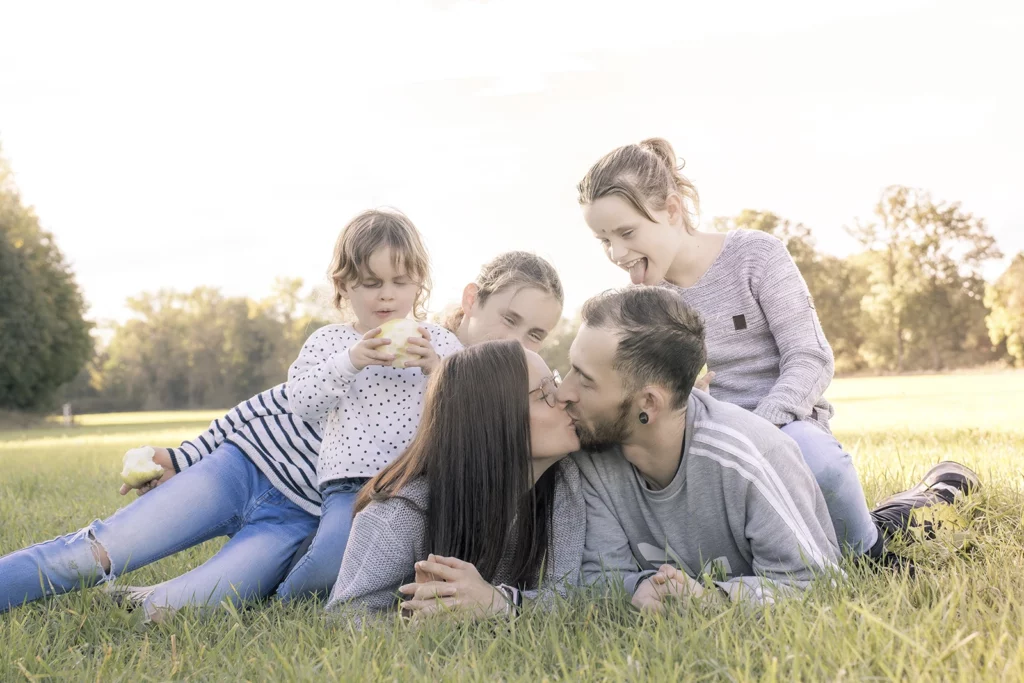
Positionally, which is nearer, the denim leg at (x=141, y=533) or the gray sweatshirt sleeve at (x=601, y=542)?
the gray sweatshirt sleeve at (x=601, y=542)

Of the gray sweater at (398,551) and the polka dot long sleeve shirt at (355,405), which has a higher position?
the polka dot long sleeve shirt at (355,405)

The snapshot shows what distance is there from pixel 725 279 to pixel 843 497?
120 centimetres

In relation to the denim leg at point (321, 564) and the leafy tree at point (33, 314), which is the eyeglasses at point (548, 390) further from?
→ the leafy tree at point (33, 314)

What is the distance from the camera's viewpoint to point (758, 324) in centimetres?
411

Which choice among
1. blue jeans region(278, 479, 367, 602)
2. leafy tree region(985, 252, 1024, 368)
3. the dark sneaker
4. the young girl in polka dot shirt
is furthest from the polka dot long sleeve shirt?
leafy tree region(985, 252, 1024, 368)

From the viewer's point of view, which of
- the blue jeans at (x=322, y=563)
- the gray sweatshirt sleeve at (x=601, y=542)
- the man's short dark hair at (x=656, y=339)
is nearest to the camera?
the man's short dark hair at (x=656, y=339)

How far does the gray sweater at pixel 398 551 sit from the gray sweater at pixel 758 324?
3.98ft

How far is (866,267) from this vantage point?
186 ft

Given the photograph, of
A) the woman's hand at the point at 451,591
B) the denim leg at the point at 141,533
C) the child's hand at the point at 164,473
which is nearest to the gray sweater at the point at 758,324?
the woman's hand at the point at 451,591

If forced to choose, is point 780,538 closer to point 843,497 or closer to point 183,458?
point 843,497

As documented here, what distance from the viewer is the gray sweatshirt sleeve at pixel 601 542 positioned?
314cm

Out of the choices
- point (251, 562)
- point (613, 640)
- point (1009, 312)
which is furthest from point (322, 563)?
point (1009, 312)

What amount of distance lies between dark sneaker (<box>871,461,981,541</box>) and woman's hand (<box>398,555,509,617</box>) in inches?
66.9

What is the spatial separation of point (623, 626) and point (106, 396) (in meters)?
67.1
